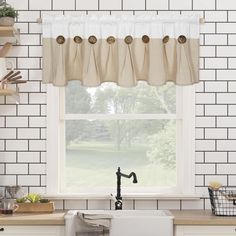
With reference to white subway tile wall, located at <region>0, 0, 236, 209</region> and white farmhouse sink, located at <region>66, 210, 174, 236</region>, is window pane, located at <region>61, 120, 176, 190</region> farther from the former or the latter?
white farmhouse sink, located at <region>66, 210, 174, 236</region>

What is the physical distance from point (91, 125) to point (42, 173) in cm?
54

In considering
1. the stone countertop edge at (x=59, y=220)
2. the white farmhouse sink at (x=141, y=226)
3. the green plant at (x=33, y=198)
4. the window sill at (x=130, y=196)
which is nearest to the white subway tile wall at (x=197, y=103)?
the window sill at (x=130, y=196)

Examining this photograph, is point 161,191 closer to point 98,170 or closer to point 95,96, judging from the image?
point 98,170

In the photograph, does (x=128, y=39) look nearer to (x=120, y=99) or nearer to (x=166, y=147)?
(x=120, y=99)

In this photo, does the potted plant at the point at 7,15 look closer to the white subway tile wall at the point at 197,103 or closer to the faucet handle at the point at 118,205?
the white subway tile wall at the point at 197,103

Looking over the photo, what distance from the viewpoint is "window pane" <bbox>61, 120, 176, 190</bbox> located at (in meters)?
4.72

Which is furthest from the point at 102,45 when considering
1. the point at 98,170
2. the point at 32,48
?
the point at 98,170

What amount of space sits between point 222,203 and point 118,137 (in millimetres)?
986

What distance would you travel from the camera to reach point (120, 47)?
4.55m

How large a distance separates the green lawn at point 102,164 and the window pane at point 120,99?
0.94 feet

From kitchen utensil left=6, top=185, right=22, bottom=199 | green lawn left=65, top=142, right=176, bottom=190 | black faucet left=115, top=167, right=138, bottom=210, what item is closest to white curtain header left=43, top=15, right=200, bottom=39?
green lawn left=65, top=142, right=176, bottom=190

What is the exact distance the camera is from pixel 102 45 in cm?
455

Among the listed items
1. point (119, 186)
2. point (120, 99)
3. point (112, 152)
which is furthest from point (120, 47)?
point (119, 186)

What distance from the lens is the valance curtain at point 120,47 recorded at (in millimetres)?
4543
